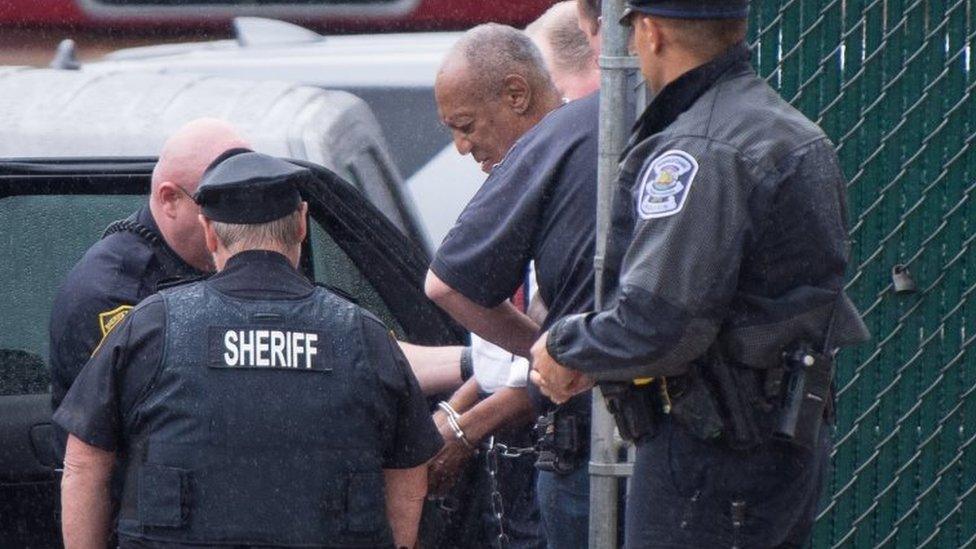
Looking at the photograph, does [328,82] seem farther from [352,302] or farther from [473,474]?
[352,302]

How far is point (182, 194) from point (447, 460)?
86 cm

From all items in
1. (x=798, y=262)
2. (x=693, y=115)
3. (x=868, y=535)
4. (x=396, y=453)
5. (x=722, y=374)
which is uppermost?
(x=693, y=115)

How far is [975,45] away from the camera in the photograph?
387cm

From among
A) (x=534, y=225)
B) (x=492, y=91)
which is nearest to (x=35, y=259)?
(x=492, y=91)

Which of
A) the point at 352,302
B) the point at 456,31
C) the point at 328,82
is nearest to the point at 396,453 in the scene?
the point at 352,302

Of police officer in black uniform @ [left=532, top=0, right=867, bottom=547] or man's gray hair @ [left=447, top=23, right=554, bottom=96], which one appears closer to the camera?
police officer in black uniform @ [left=532, top=0, right=867, bottom=547]

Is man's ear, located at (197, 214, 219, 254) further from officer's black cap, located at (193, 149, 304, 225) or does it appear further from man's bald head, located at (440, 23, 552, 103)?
man's bald head, located at (440, 23, 552, 103)

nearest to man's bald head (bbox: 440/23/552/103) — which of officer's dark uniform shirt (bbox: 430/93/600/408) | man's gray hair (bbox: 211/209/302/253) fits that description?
officer's dark uniform shirt (bbox: 430/93/600/408)

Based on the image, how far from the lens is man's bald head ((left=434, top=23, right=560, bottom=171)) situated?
12.1 ft

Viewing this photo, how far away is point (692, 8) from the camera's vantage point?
2877mm

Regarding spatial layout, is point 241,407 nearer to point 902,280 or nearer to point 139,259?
point 139,259

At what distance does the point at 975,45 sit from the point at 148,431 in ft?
6.65

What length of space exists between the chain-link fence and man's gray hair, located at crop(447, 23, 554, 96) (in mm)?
534

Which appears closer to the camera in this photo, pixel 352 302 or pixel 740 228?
pixel 740 228
